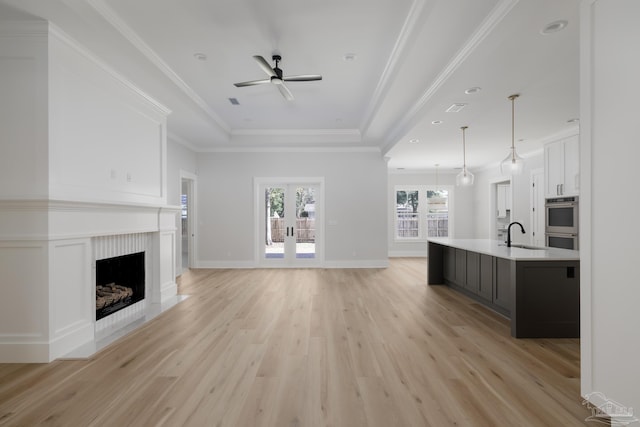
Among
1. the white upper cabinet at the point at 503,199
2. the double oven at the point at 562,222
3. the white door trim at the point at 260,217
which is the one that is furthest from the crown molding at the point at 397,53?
the white upper cabinet at the point at 503,199

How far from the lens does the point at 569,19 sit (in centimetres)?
241

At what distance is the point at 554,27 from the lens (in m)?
2.51

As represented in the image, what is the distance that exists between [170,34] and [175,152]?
365 cm

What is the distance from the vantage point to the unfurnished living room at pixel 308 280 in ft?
6.38

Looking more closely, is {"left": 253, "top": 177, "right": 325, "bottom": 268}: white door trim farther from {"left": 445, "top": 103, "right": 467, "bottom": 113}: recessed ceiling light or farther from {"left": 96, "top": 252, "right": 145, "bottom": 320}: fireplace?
{"left": 445, "top": 103, "right": 467, "bottom": 113}: recessed ceiling light

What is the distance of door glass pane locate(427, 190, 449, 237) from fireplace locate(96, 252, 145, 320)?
27.4 ft

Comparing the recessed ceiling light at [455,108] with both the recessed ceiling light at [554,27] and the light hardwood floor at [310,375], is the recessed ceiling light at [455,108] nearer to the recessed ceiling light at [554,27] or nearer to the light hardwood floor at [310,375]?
the recessed ceiling light at [554,27]

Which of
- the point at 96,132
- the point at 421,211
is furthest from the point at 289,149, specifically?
the point at 421,211

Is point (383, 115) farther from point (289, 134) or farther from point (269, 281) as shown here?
point (269, 281)

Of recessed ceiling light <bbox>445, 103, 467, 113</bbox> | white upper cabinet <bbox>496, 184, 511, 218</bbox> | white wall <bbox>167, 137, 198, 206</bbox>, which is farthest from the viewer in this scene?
white upper cabinet <bbox>496, 184, 511, 218</bbox>

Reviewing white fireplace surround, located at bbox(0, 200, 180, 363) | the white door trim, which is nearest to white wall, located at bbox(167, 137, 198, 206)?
the white door trim

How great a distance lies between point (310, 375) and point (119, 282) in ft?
9.60

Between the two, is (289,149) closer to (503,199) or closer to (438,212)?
(438,212)

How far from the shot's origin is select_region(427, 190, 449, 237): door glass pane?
10.2 m
